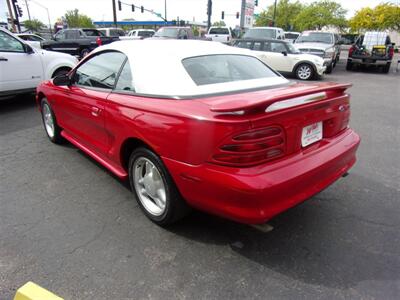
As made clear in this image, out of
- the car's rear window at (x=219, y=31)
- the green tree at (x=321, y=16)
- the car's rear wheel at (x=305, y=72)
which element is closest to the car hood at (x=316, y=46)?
the car's rear wheel at (x=305, y=72)

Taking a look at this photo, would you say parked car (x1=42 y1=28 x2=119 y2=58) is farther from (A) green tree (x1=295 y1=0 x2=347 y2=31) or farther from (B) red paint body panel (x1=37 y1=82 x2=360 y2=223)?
(A) green tree (x1=295 y1=0 x2=347 y2=31)

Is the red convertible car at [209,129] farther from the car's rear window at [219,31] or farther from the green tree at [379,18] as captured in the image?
the green tree at [379,18]

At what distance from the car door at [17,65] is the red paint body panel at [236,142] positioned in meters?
5.15

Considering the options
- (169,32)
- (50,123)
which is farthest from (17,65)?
(169,32)

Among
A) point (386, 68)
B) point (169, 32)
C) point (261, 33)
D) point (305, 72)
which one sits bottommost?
point (386, 68)

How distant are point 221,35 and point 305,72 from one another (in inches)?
526

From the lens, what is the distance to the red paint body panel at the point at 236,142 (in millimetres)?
2143

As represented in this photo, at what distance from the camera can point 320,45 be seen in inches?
588

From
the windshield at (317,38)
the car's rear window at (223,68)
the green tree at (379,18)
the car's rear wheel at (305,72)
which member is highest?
the green tree at (379,18)

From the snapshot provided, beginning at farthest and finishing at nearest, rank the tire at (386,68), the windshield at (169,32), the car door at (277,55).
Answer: the windshield at (169,32), the tire at (386,68), the car door at (277,55)

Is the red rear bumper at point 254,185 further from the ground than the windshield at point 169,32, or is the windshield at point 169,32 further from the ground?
the windshield at point 169,32

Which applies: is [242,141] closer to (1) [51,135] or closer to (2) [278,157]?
(2) [278,157]

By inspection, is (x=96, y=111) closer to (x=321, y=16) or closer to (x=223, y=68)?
(x=223, y=68)

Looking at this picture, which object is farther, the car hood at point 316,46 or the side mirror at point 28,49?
the car hood at point 316,46
